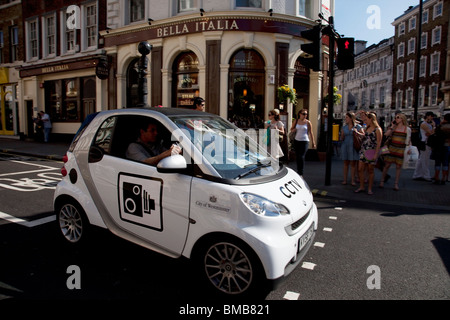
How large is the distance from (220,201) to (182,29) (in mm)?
12682

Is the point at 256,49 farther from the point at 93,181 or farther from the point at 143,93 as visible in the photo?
the point at 93,181

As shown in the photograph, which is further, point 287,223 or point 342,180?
point 342,180

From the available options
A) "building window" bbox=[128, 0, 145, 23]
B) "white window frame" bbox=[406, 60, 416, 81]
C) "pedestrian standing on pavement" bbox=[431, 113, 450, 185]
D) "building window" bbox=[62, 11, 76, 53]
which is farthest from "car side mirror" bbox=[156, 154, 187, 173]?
"white window frame" bbox=[406, 60, 416, 81]

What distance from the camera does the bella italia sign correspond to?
13.1m

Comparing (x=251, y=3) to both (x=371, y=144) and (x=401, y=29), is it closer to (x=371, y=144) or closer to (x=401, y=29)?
(x=371, y=144)

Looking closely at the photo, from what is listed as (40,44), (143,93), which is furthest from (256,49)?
(40,44)

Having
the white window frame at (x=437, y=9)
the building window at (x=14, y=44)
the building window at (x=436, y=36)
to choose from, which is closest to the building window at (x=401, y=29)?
the white window frame at (x=437, y=9)

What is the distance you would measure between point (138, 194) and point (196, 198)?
2.34ft

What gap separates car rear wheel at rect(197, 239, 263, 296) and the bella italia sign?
1185 centimetres

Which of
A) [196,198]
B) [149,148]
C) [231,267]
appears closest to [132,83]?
[149,148]

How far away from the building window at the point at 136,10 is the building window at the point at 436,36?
37777 mm

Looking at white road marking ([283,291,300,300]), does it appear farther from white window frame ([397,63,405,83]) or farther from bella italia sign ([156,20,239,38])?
white window frame ([397,63,405,83])
